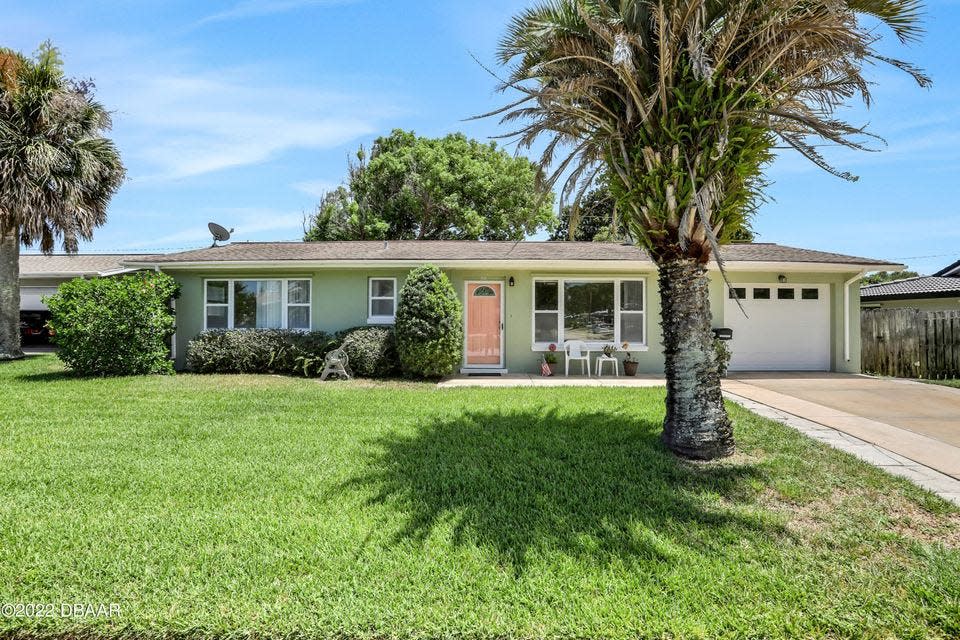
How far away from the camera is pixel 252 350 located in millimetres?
11266

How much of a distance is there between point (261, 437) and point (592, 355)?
27.3ft

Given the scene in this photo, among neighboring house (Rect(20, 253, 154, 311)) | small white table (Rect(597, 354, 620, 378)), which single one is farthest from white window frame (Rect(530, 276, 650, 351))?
neighboring house (Rect(20, 253, 154, 311))

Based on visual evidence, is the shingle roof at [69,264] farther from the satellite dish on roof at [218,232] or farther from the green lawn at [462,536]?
the green lawn at [462,536]

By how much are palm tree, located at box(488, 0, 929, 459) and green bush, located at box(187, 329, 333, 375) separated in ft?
27.0

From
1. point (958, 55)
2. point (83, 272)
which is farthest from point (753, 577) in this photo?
point (83, 272)

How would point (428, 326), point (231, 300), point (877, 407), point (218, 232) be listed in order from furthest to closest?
point (218, 232) < point (231, 300) < point (428, 326) < point (877, 407)

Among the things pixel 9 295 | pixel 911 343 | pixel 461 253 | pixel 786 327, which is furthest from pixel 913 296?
pixel 9 295

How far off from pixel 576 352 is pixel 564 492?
761 cm

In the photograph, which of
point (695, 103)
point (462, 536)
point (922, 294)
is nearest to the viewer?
point (462, 536)

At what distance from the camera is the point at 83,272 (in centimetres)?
1558

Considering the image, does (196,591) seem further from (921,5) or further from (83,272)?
(83,272)

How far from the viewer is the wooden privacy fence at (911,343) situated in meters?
11.2

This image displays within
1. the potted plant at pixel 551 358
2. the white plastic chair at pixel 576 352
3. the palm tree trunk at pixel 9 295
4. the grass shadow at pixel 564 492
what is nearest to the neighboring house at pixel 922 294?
the white plastic chair at pixel 576 352

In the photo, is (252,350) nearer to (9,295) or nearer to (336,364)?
(336,364)
